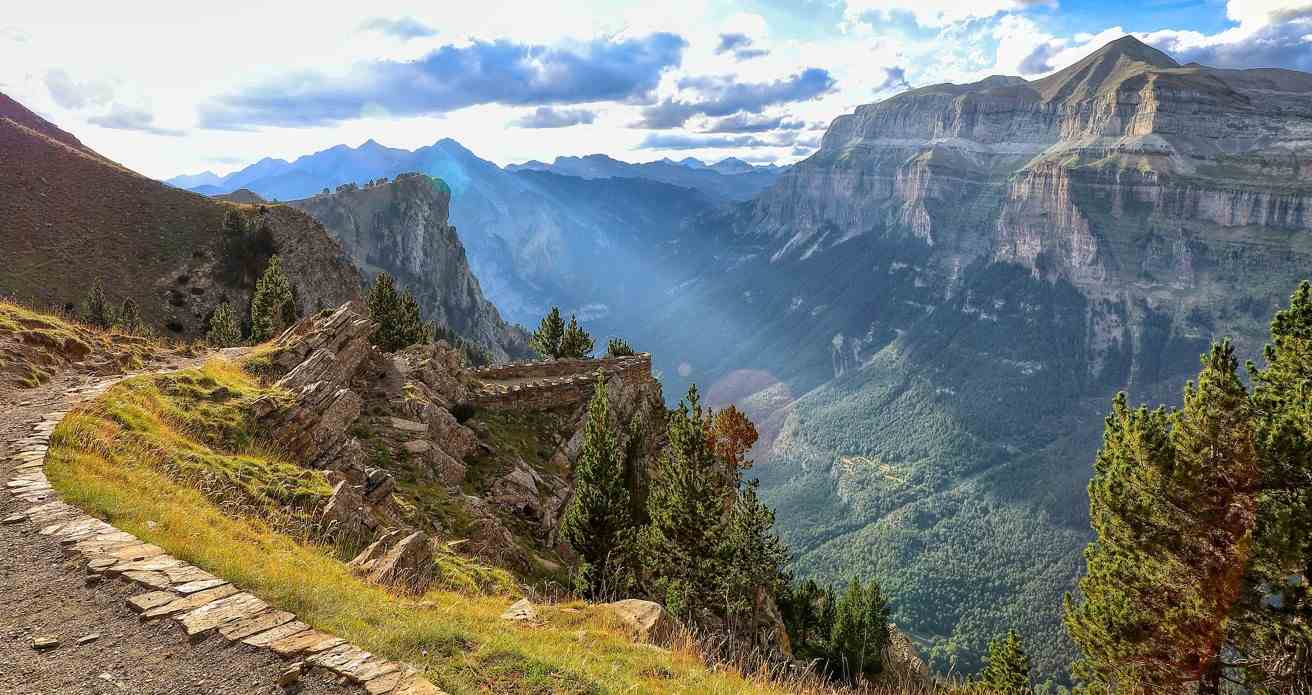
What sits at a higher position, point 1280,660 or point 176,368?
point 176,368

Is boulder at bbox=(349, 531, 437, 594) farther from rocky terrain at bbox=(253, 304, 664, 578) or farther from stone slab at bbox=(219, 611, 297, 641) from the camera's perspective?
Result: stone slab at bbox=(219, 611, 297, 641)

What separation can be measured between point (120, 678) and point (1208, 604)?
2909cm

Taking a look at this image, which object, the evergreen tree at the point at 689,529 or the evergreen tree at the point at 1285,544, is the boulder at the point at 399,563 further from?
the evergreen tree at the point at 1285,544

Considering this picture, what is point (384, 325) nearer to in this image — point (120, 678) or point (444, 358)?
point (444, 358)

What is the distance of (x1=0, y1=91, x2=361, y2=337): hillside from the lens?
9056 cm

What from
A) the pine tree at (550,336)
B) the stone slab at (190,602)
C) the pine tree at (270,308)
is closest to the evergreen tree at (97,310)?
the pine tree at (270,308)

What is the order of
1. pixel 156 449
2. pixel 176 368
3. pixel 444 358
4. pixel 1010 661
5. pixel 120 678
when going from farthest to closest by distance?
pixel 1010 661
pixel 444 358
pixel 176 368
pixel 156 449
pixel 120 678

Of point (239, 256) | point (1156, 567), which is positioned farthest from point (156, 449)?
point (239, 256)

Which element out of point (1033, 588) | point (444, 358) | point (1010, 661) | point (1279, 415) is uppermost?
point (1279, 415)

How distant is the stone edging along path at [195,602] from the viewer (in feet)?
28.2

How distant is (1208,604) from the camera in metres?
20.9

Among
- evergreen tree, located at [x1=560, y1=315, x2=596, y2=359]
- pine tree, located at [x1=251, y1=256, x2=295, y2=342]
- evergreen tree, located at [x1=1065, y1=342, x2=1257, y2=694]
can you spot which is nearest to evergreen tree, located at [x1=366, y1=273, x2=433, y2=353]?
pine tree, located at [x1=251, y1=256, x2=295, y2=342]

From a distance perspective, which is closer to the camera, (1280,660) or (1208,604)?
(1280,660)

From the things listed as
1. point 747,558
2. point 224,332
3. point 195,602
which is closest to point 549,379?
point 747,558
